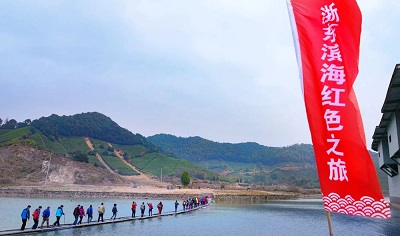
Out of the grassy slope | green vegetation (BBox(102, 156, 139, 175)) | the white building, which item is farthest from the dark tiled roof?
the grassy slope

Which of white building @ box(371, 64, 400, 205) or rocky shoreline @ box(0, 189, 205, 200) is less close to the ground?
white building @ box(371, 64, 400, 205)

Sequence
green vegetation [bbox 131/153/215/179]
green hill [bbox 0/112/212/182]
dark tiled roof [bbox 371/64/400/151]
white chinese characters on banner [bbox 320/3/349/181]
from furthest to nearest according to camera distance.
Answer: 1. green vegetation [bbox 131/153/215/179]
2. green hill [bbox 0/112/212/182]
3. dark tiled roof [bbox 371/64/400/151]
4. white chinese characters on banner [bbox 320/3/349/181]

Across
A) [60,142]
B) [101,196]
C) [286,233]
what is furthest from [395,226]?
[60,142]

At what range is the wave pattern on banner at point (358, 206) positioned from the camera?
6.36 m

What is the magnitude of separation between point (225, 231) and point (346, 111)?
18.9m

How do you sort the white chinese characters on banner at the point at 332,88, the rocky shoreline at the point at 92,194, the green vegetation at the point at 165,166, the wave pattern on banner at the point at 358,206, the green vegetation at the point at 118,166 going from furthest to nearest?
the green vegetation at the point at 165,166 < the green vegetation at the point at 118,166 < the rocky shoreline at the point at 92,194 < the white chinese characters on banner at the point at 332,88 < the wave pattern on banner at the point at 358,206

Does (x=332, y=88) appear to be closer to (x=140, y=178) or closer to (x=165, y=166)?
(x=140, y=178)

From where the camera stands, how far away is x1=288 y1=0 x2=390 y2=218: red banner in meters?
6.57

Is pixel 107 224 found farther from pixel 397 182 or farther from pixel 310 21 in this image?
pixel 397 182

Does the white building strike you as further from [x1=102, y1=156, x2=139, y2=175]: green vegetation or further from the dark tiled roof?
[x1=102, y1=156, x2=139, y2=175]: green vegetation

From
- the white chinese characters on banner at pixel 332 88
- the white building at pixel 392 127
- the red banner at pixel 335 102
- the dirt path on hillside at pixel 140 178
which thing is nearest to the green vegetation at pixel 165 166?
the dirt path on hillside at pixel 140 178

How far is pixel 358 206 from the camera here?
652 centimetres

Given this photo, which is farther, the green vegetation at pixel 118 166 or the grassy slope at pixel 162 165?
the grassy slope at pixel 162 165

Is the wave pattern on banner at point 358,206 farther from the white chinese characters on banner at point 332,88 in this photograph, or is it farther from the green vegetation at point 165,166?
the green vegetation at point 165,166
